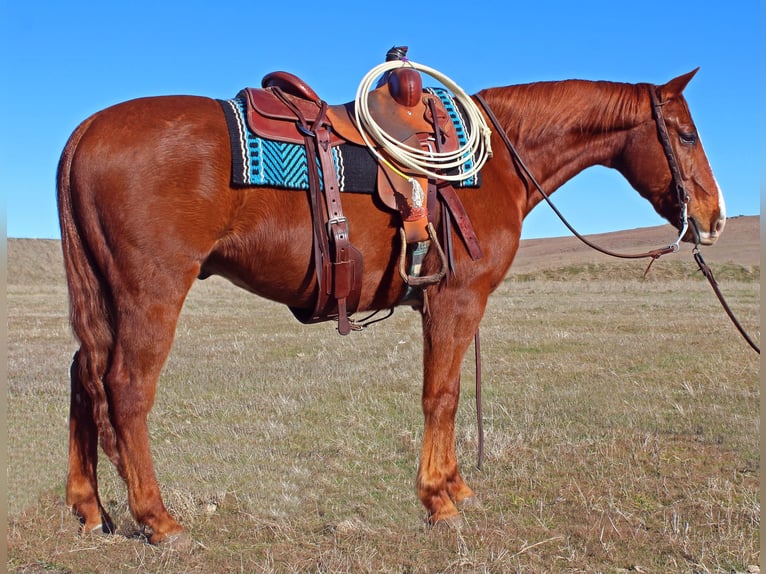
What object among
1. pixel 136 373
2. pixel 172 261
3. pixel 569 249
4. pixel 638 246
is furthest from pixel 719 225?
pixel 569 249

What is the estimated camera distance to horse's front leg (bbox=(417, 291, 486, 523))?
4.05 m

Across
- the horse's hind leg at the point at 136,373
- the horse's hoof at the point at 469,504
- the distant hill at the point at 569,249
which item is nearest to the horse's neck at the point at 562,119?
the horse's hoof at the point at 469,504

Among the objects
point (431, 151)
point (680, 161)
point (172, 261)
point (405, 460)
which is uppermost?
point (680, 161)

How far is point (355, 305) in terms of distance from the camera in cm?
400

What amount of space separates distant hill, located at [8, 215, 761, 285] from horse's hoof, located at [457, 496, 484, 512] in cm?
3876

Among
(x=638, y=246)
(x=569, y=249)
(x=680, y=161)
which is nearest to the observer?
(x=680, y=161)

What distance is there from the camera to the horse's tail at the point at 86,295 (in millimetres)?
3535

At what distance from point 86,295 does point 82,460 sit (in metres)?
1.10

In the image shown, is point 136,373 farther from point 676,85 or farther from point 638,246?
point 638,246

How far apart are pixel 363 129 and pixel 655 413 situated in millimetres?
4300

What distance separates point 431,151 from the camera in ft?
13.1

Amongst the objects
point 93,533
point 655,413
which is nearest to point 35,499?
point 93,533

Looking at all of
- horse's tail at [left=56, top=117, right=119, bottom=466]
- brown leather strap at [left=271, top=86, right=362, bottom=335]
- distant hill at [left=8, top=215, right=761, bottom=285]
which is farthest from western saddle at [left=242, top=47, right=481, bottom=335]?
distant hill at [left=8, top=215, right=761, bottom=285]

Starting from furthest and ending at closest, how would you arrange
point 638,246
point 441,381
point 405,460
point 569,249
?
1. point 569,249
2. point 638,246
3. point 405,460
4. point 441,381
